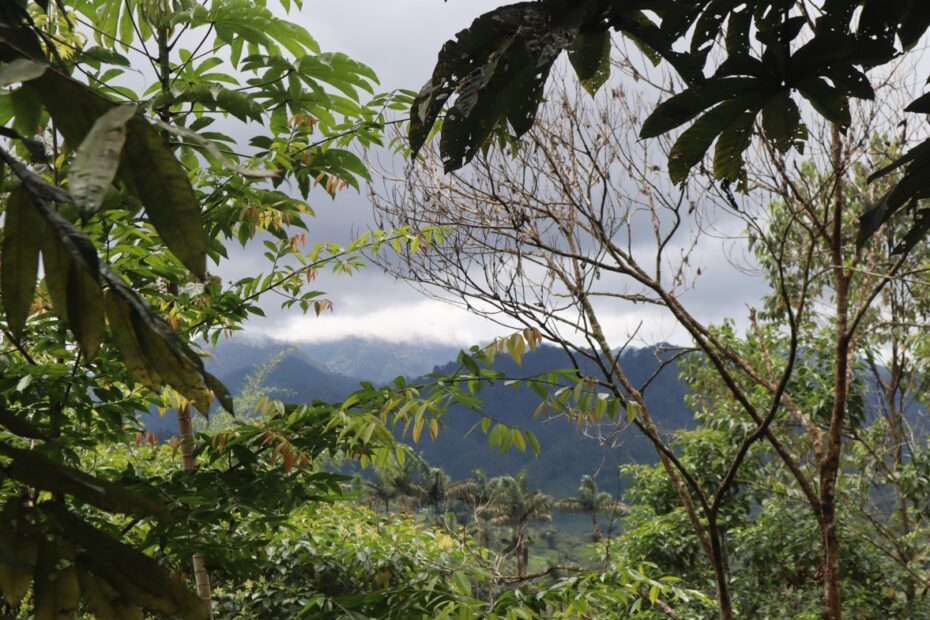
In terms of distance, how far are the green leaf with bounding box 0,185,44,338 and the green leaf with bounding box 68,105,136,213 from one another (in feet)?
0.74

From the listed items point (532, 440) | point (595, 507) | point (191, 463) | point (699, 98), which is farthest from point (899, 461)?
point (699, 98)

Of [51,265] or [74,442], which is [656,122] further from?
[74,442]

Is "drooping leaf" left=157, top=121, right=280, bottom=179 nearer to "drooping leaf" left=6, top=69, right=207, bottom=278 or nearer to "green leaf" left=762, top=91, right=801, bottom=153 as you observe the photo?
"drooping leaf" left=6, top=69, right=207, bottom=278

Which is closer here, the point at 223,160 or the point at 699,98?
the point at 223,160

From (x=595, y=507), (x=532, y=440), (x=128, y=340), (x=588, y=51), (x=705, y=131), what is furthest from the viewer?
(x=595, y=507)

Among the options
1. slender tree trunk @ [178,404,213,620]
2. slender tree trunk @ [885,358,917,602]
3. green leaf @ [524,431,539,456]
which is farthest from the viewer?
slender tree trunk @ [885,358,917,602]

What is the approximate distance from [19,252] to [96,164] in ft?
0.87

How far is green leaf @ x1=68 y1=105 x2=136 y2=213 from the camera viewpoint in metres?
0.42

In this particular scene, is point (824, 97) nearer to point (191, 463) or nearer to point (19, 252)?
point (19, 252)

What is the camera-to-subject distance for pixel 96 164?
1.44 feet

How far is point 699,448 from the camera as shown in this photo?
7.45 m

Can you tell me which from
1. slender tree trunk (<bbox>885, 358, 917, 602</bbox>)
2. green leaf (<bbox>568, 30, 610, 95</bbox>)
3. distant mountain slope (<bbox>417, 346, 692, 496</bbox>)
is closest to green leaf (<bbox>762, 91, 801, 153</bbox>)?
green leaf (<bbox>568, 30, 610, 95</bbox>)

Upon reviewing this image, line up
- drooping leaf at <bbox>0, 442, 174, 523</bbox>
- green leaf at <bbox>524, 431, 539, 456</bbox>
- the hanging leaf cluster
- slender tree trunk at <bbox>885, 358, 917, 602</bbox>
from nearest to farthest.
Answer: drooping leaf at <bbox>0, 442, 174, 523</bbox>
the hanging leaf cluster
green leaf at <bbox>524, 431, 539, 456</bbox>
slender tree trunk at <bbox>885, 358, 917, 602</bbox>

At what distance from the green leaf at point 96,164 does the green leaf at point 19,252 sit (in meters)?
0.23
